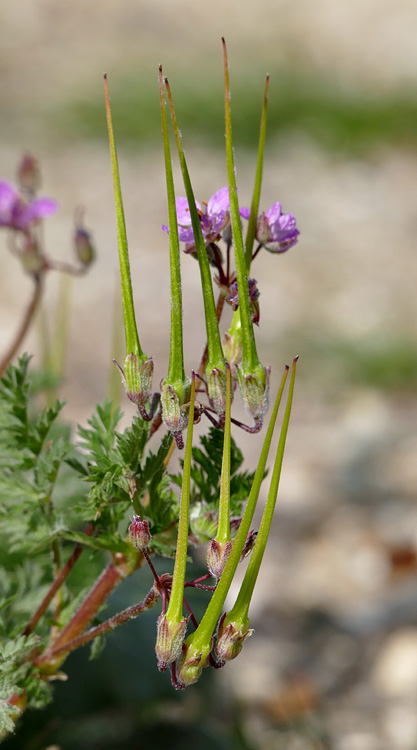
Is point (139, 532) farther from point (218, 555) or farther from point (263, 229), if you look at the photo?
point (263, 229)

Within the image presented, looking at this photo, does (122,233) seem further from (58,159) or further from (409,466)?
(58,159)

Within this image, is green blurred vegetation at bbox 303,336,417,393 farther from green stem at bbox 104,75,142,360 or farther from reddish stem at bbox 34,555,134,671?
green stem at bbox 104,75,142,360

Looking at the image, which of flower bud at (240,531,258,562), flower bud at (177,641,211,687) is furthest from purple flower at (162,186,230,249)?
flower bud at (177,641,211,687)

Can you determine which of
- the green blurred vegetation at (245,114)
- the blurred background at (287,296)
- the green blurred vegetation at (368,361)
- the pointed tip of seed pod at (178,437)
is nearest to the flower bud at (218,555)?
the pointed tip of seed pod at (178,437)

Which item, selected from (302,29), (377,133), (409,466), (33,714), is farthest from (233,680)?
(302,29)

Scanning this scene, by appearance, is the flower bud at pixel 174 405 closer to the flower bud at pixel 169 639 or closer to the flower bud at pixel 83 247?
the flower bud at pixel 169 639
